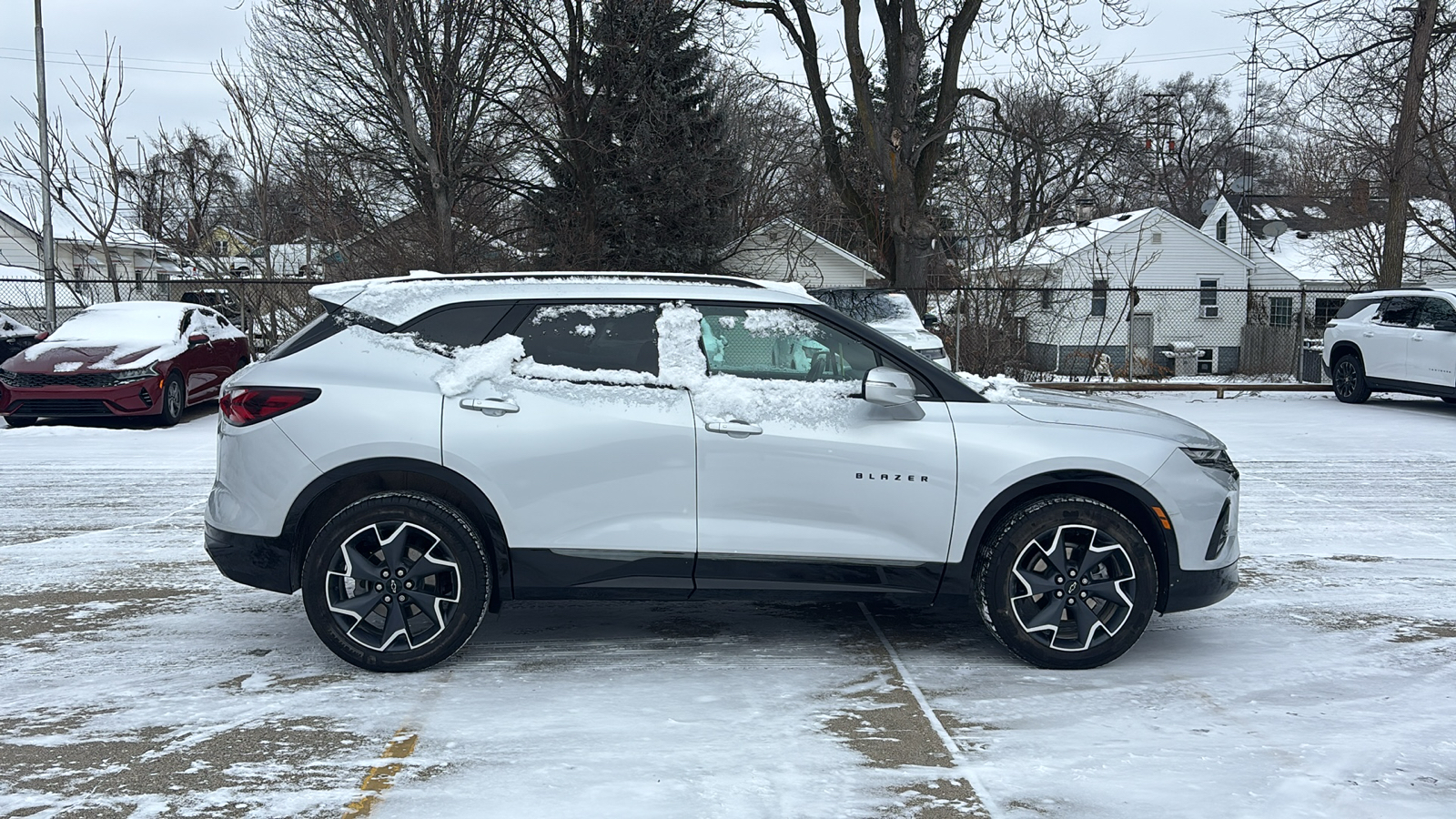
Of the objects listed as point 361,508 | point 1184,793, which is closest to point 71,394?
point 361,508

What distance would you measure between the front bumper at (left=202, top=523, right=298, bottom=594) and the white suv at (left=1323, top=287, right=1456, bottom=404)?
604 inches

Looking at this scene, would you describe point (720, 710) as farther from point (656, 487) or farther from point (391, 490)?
point (391, 490)

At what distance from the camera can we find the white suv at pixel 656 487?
4.65m

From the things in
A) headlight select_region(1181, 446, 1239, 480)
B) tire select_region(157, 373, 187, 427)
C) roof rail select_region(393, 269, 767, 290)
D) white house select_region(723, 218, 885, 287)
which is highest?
white house select_region(723, 218, 885, 287)

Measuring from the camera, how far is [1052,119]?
2683 centimetres

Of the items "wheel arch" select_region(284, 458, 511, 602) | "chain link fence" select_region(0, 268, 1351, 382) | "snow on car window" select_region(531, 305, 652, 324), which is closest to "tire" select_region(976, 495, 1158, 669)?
"snow on car window" select_region(531, 305, 652, 324)

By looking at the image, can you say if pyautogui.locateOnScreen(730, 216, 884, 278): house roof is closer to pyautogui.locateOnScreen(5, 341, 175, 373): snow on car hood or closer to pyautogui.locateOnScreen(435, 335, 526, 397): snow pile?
pyautogui.locateOnScreen(5, 341, 175, 373): snow on car hood

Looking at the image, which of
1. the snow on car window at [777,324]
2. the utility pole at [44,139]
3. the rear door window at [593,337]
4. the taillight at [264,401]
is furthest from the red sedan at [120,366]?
the snow on car window at [777,324]

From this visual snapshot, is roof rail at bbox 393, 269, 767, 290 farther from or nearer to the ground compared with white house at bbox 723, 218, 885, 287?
nearer to the ground

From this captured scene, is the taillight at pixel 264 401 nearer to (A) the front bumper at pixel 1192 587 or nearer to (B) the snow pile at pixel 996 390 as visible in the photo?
(B) the snow pile at pixel 996 390

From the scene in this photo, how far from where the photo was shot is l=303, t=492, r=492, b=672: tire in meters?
4.60

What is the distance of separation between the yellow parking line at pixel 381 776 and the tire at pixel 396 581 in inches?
23.9

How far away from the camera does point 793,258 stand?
3341 centimetres

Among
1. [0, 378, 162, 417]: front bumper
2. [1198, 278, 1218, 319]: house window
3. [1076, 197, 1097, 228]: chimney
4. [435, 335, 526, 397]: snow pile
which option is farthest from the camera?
[1076, 197, 1097, 228]: chimney
